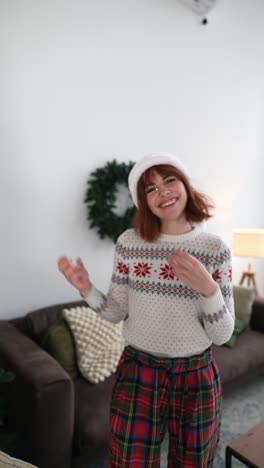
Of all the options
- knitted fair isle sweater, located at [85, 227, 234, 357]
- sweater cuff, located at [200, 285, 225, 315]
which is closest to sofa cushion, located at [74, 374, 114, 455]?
knitted fair isle sweater, located at [85, 227, 234, 357]

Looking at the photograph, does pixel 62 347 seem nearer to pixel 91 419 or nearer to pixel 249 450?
pixel 91 419

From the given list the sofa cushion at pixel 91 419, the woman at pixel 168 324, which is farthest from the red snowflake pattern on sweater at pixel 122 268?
the sofa cushion at pixel 91 419

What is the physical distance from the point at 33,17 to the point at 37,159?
2.47ft

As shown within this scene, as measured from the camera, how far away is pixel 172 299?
1004mm

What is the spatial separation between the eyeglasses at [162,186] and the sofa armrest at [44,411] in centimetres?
82

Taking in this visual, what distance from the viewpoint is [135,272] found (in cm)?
105

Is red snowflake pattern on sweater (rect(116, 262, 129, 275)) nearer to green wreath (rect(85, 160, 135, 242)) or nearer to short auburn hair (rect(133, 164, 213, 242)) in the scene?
short auburn hair (rect(133, 164, 213, 242))

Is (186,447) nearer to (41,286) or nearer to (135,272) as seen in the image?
(135,272)

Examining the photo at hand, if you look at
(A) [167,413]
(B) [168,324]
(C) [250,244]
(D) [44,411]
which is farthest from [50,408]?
(C) [250,244]

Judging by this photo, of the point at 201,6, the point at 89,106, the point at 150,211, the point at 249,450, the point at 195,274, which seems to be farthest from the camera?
the point at 201,6

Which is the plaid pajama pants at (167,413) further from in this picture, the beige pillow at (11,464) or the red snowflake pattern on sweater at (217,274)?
the beige pillow at (11,464)

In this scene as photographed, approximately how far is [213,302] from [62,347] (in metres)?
1.09

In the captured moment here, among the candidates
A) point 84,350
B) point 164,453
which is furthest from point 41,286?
point 164,453

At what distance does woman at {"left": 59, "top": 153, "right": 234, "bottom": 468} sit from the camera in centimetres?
97
